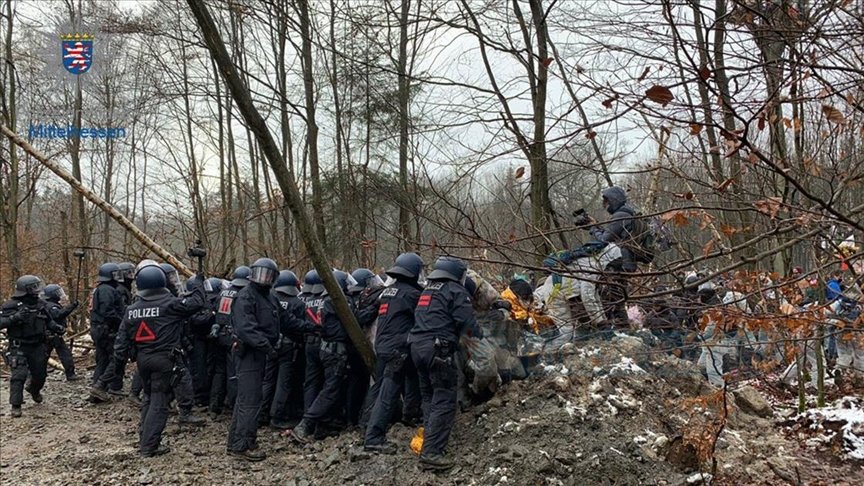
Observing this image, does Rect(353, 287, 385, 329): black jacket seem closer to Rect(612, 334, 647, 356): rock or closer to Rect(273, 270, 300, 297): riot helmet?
Rect(273, 270, 300, 297): riot helmet

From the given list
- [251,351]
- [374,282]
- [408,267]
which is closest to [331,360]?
[251,351]

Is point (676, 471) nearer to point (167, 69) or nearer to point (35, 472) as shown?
point (35, 472)

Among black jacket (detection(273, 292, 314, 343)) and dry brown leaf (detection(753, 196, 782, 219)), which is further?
black jacket (detection(273, 292, 314, 343))

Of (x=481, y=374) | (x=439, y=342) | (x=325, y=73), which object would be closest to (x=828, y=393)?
(x=481, y=374)

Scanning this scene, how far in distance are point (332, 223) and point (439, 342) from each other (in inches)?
468

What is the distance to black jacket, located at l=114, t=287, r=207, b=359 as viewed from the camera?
24.0 feet

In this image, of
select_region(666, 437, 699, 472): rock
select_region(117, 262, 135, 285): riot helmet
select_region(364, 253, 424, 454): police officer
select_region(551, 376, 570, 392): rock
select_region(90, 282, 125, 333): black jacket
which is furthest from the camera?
select_region(117, 262, 135, 285): riot helmet

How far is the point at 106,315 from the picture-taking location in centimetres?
995

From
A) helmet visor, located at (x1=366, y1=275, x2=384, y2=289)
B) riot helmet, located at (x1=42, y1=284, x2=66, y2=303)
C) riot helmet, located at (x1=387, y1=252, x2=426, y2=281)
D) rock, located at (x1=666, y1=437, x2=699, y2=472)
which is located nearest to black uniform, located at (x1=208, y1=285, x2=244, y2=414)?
helmet visor, located at (x1=366, y1=275, x2=384, y2=289)

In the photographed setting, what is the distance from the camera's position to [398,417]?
7.39m

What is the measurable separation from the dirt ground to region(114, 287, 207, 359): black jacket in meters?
1.24

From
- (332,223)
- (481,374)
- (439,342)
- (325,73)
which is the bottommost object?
(481,374)

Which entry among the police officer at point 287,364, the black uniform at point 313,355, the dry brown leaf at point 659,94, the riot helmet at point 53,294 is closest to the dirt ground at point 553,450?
the police officer at point 287,364

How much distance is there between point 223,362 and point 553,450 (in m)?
5.28
